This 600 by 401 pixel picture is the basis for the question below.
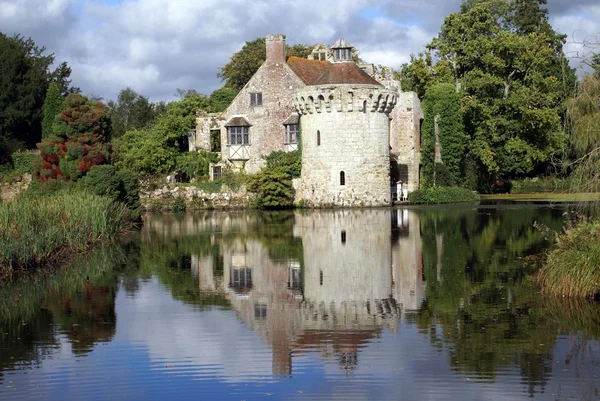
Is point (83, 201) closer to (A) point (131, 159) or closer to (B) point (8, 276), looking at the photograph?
(B) point (8, 276)

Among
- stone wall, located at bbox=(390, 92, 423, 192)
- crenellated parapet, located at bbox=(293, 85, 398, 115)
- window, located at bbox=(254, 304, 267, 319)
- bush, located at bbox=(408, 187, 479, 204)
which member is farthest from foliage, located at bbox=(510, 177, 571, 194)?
window, located at bbox=(254, 304, 267, 319)

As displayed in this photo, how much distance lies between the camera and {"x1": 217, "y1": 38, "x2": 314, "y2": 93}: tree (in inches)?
2601

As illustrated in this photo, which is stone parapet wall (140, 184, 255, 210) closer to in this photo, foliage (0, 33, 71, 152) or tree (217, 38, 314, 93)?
foliage (0, 33, 71, 152)

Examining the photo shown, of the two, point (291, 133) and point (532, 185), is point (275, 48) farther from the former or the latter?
point (532, 185)

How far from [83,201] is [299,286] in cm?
1041

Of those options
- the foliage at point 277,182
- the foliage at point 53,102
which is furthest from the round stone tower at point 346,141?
the foliage at point 53,102

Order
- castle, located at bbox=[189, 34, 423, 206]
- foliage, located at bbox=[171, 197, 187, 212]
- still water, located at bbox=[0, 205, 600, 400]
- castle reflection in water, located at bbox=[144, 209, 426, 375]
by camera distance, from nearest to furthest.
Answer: still water, located at bbox=[0, 205, 600, 400] < castle reflection in water, located at bbox=[144, 209, 426, 375] < castle, located at bbox=[189, 34, 423, 206] < foliage, located at bbox=[171, 197, 187, 212]

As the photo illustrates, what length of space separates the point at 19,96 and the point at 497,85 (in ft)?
91.1

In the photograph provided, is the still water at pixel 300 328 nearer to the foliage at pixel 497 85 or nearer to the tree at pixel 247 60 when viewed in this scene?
the foliage at pixel 497 85

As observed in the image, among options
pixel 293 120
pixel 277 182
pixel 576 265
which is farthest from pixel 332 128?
pixel 576 265

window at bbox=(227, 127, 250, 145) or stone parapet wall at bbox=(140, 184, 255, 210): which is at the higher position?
window at bbox=(227, 127, 250, 145)

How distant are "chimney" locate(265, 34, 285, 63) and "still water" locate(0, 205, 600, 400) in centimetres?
2552

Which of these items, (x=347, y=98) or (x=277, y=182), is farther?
(x=277, y=182)

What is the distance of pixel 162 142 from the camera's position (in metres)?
51.3
